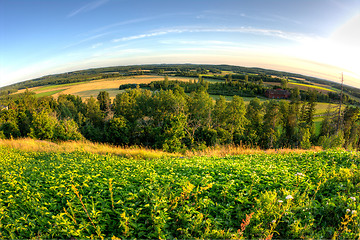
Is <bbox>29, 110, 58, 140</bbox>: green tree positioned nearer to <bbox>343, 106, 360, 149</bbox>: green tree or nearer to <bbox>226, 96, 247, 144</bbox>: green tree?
<bbox>226, 96, 247, 144</bbox>: green tree

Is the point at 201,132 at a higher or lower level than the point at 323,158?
lower

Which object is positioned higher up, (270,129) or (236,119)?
(236,119)

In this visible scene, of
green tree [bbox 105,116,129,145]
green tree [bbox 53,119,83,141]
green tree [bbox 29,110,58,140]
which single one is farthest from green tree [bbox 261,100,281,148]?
green tree [bbox 29,110,58,140]

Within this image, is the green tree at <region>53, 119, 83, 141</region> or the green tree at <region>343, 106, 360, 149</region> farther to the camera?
the green tree at <region>343, 106, 360, 149</region>

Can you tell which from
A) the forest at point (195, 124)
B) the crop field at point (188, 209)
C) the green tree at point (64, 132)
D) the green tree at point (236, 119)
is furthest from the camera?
the green tree at point (236, 119)

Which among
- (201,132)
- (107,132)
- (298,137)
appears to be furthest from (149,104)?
(298,137)

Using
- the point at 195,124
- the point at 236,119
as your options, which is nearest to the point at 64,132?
the point at 195,124

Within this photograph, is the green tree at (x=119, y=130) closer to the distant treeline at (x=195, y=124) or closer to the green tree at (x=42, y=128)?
the distant treeline at (x=195, y=124)

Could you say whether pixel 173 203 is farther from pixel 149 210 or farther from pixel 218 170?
pixel 218 170

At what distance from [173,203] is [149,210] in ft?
2.08

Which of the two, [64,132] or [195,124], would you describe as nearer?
[64,132]

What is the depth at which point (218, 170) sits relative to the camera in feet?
21.7

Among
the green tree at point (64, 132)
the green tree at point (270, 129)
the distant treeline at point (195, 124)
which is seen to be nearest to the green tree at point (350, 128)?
the distant treeline at point (195, 124)

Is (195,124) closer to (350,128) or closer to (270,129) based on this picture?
(270,129)
